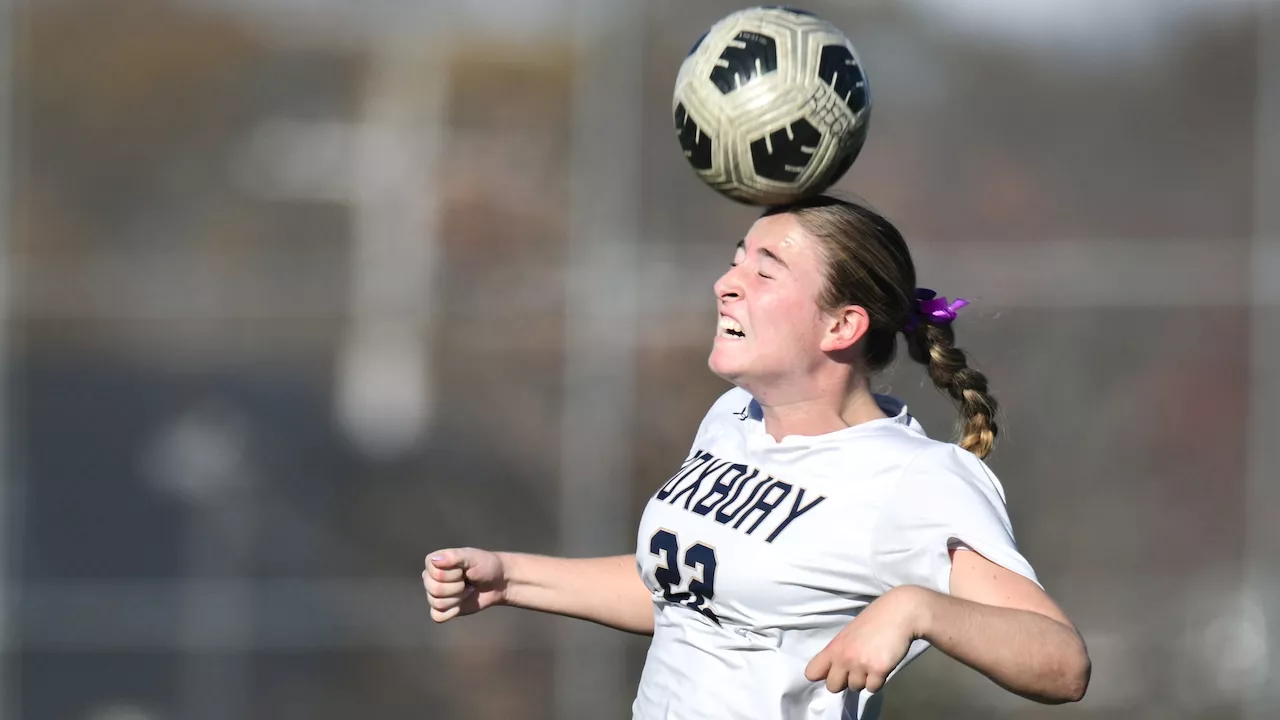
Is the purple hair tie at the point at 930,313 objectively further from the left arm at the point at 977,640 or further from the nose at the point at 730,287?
the left arm at the point at 977,640

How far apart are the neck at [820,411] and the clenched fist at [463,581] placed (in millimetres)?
585

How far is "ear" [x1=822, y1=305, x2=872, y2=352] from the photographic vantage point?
9.08ft

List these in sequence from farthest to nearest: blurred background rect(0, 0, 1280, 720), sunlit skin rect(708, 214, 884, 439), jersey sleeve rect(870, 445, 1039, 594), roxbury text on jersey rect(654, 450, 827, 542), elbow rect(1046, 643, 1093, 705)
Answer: blurred background rect(0, 0, 1280, 720), sunlit skin rect(708, 214, 884, 439), roxbury text on jersey rect(654, 450, 827, 542), jersey sleeve rect(870, 445, 1039, 594), elbow rect(1046, 643, 1093, 705)

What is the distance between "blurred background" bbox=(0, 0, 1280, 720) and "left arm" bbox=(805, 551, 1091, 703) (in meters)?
4.75

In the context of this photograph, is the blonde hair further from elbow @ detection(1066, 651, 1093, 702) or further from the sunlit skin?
elbow @ detection(1066, 651, 1093, 702)

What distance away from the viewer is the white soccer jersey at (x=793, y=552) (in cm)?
245

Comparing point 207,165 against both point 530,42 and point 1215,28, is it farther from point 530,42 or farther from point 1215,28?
point 1215,28

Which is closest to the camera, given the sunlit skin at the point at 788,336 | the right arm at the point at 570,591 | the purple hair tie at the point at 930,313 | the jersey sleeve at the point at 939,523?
the jersey sleeve at the point at 939,523

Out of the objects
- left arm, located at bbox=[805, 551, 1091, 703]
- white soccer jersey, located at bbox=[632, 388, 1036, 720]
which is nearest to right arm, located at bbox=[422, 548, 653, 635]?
white soccer jersey, located at bbox=[632, 388, 1036, 720]

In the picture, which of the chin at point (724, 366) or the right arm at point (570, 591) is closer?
the chin at point (724, 366)

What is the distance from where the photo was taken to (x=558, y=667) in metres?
7.03

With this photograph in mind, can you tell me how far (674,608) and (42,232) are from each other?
223 inches

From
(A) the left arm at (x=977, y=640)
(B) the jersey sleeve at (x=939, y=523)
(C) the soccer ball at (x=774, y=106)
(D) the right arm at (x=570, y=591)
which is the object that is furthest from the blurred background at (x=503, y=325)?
(A) the left arm at (x=977, y=640)

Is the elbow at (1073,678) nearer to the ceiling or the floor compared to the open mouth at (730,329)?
nearer to the floor
